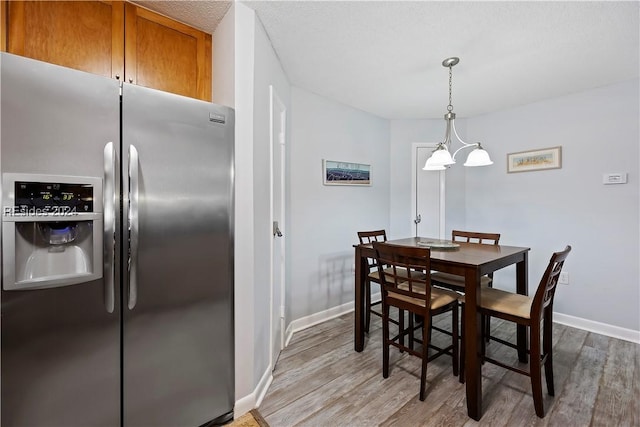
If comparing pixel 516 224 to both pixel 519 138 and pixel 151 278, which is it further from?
pixel 151 278

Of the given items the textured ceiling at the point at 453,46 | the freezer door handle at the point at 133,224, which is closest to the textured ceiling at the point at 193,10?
the textured ceiling at the point at 453,46

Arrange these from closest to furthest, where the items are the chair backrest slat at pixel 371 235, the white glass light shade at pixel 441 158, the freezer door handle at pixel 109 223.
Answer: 1. the freezer door handle at pixel 109 223
2. the white glass light shade at pixel 441 158
3. the chair backrest slat at pixel 371 235

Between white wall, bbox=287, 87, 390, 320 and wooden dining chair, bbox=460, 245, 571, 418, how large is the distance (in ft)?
4.99

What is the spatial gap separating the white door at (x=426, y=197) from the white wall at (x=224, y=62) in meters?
2.76

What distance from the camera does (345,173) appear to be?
10.6ft

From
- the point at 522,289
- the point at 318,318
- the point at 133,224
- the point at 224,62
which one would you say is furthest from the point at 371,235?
the point at 133,224

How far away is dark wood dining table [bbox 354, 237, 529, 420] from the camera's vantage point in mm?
1640

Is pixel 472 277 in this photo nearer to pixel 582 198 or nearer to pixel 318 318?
pixel 318 318

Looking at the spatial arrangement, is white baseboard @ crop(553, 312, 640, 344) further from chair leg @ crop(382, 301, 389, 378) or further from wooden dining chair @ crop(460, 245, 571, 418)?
chair leg @ crop(382, 301, 389, 378)

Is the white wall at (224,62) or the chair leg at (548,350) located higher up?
the white wall at (224,62)

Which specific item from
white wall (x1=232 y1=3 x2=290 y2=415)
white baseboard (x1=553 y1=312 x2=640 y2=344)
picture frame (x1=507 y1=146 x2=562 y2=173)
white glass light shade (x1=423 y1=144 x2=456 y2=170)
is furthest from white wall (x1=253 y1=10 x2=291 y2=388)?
white baseboard (x1=553 y1=312 x2=640 y2=344)

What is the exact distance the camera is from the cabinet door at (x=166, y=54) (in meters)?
1.55

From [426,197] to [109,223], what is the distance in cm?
349

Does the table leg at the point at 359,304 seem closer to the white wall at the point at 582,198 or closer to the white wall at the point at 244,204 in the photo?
the white wall at the point at 244,204
